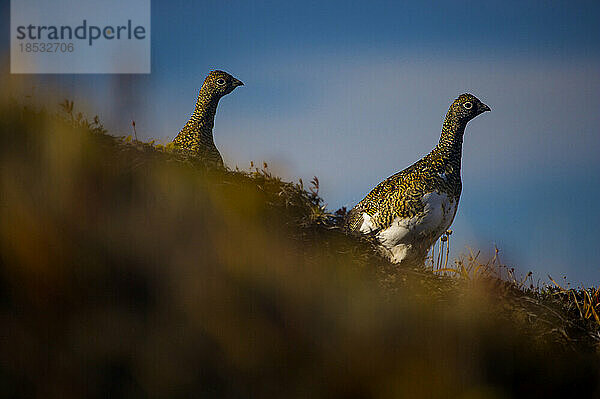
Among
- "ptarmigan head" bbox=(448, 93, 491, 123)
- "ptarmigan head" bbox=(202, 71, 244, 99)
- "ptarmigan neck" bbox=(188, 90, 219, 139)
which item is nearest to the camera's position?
"ptarmigan neck" bbox=(188, 90, 219, 139)

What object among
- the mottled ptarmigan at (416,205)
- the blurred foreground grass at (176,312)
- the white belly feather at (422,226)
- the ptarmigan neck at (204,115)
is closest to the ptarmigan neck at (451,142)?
the mottled ptarmigan at (416,205)

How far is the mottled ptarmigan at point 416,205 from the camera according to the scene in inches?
172

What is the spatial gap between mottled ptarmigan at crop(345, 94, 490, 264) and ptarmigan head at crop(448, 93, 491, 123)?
0.31 m

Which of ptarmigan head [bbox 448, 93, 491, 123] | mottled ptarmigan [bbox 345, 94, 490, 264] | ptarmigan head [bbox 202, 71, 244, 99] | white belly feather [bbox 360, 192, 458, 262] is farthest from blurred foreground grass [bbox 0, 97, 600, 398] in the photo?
ptarmigan head [bbox 448, 93, 491, 123]

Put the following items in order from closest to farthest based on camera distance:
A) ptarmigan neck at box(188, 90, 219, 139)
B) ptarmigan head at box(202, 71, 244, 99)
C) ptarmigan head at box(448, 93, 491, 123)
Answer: ptarmigan neck at box(188, 90, 219, 139) → ptarmigan head at box(202, 71, 244, 99) → ptarmigan head at box(448, 93, 491, 123)

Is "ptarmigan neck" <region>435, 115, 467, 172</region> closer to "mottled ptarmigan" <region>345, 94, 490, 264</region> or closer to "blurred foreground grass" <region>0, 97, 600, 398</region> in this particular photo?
"mottled ptarmigan" <region>345, 94, 490, 264</region>

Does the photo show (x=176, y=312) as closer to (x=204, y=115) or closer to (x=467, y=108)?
(x=204, y=115)

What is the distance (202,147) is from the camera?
4578 mm

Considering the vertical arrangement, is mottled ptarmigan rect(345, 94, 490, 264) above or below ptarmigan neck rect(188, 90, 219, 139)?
below

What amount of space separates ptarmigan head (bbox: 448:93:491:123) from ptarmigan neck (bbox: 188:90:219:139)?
2085 mm

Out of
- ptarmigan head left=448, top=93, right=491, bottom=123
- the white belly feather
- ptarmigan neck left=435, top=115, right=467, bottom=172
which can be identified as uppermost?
ptarmigan head left=448, top=93, right=491, bottom=123

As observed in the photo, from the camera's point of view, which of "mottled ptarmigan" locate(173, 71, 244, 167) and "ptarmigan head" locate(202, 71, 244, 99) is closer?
"mottled ptarmigan" locate(173, 71, 244, 167)

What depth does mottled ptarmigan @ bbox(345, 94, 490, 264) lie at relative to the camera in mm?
4359

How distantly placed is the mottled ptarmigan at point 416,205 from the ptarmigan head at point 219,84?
148 centimetres
